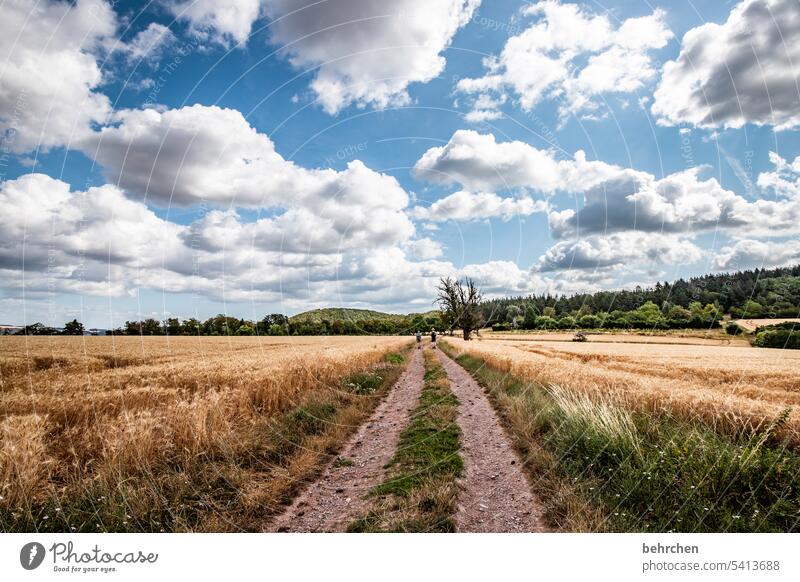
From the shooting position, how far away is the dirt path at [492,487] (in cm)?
527

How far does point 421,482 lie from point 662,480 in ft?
12.8

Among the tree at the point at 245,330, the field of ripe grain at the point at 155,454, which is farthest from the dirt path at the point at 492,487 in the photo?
the tree at the point at 245,330

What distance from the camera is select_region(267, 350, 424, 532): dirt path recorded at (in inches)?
218

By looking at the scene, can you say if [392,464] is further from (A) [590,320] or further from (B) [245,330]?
(B) [245,330]

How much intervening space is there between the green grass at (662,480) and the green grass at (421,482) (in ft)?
5.33

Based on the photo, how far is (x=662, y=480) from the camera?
553 cm

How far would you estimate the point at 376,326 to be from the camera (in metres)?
122

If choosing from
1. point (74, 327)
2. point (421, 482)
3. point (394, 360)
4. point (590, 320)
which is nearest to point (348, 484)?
point (421, 482)

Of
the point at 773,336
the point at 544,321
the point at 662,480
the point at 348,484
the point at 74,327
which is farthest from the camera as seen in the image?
the point at 773,336

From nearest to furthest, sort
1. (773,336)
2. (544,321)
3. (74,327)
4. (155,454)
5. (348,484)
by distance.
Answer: (155,454) → (348,484) → (74,327) → (544,321) → (773,336)

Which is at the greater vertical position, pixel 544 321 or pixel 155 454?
pixel 155 454
